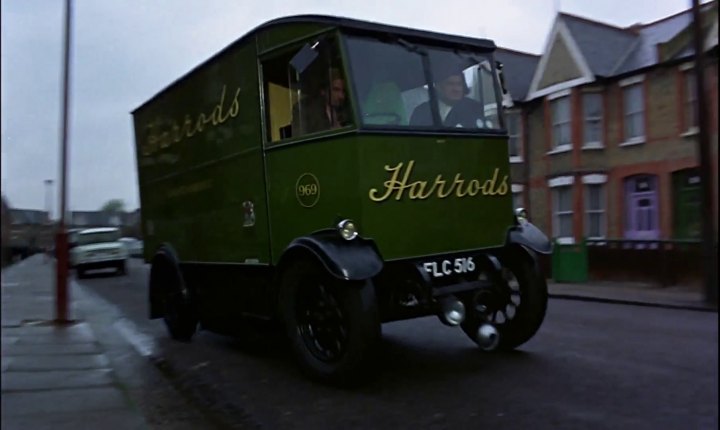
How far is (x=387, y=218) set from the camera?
539 cm

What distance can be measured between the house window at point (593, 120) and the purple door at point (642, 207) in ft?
0.66

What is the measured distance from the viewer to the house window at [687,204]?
1.52 metres

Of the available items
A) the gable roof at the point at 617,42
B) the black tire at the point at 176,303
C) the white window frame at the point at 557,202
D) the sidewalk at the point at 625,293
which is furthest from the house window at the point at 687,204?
the black tire at the point at 176,303

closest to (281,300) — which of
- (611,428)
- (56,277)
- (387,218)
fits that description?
(387,218)

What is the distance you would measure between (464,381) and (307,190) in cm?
203

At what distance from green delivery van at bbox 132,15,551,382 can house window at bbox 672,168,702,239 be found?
313 centimetres

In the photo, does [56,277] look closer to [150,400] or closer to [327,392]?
[150,400]

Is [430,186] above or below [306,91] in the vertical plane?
below

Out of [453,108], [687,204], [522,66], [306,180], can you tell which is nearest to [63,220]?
[306,180]

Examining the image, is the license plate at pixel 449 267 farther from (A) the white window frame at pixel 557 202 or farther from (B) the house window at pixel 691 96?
(B) the house window at pixel 691 96

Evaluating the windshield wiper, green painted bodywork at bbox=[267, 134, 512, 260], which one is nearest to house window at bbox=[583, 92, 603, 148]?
green painted bodywork at bbox=[267, 134, 512, 260]

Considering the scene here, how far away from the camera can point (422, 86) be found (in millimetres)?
5660

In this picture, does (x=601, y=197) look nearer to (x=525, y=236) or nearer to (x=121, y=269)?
(x=525, y=236)

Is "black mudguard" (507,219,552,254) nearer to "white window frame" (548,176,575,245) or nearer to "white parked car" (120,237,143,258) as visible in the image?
"white window frame" (548,176,575,245)
